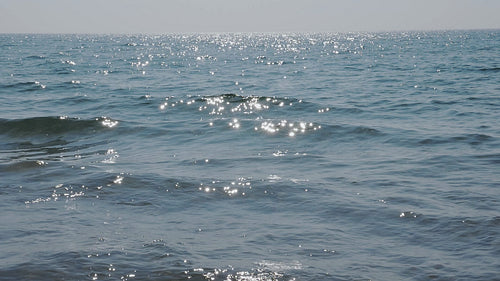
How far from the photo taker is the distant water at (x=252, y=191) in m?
5.94

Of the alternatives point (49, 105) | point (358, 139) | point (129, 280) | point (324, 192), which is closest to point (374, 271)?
point (129, 280)

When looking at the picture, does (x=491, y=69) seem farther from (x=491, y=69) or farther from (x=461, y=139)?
(x=461, y=139)

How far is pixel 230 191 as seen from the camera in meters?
8.88

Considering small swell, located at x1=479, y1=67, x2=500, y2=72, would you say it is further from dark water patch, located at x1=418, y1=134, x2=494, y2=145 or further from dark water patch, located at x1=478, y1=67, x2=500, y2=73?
dark water patch, located at x1=418, y1=134, x2=494, y2=145

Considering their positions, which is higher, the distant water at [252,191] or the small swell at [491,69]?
the small swell at [491,69]

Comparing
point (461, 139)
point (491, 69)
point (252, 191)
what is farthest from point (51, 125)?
point (491, 69)

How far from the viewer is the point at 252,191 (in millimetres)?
8898

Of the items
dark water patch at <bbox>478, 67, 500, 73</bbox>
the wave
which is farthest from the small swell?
the wave

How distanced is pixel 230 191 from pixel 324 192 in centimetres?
149

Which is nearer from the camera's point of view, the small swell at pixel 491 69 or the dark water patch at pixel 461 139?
the dark water patch at pixel 461 139

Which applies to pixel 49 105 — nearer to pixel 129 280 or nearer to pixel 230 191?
pixel 230 191

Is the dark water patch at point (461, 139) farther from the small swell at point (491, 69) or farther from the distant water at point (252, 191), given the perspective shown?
the small swell at point (491, 69)

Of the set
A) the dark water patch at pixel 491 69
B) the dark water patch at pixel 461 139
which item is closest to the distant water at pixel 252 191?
the dark water patch at pixel 461 139

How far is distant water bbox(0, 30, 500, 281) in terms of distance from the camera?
5.94m
